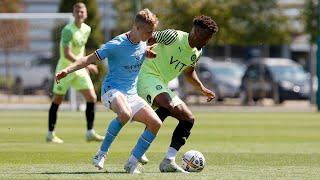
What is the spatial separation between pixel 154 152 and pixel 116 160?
1.60m

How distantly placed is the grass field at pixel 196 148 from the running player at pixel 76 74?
36 cm

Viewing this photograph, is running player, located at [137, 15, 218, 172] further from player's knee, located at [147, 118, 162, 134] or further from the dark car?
the dark car

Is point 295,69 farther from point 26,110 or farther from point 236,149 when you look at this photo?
point 236,149

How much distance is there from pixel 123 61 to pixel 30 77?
28.2 m

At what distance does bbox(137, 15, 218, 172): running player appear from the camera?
41.3ft

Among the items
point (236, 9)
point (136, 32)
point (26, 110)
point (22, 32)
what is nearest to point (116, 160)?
point (136, 32)

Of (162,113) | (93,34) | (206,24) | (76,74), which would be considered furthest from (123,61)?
(93,34)

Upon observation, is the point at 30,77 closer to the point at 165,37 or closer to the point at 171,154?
the point at 165,37

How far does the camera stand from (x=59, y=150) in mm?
16047

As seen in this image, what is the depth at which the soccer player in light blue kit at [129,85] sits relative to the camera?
1200 cm

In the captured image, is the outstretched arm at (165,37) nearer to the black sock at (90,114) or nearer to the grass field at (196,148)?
the grass field at (196,148)

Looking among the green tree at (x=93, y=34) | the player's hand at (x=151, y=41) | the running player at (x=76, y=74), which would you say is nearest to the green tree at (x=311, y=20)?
the green tree at (x=93, y=34)

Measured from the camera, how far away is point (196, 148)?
16.6 m

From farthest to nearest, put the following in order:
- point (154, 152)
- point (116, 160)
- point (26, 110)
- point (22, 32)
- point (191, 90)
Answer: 1. point (191, 90)
2. point (22, 32)
3. point (26, 110)
4. point (154, 152)
5. point (116, 160)
